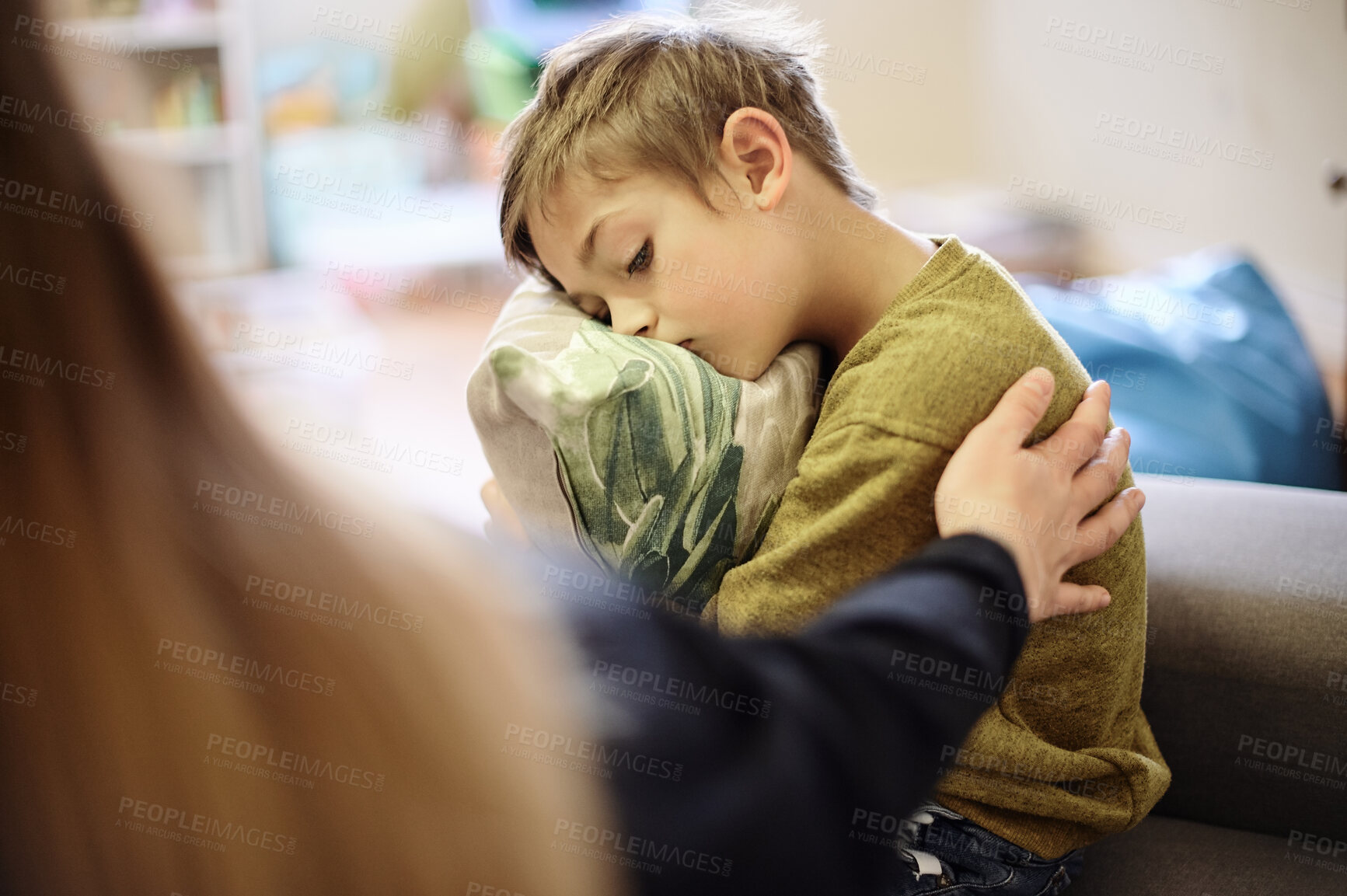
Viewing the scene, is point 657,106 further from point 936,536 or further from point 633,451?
point 936,536

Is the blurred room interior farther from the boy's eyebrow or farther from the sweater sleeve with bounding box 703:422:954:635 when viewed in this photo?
the sweater sleeve with bounding box 703:422:954:635

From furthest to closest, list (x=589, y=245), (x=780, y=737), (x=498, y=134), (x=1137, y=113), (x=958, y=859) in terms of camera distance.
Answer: (x=1137, y=113) → (x=498, y=134) → (x=589, y=245) → (x=958, y=859) → (x=780, y=737)

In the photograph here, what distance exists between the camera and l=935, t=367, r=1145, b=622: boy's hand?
0.77m

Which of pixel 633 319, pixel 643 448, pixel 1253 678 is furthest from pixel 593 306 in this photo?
pixel 1253 678

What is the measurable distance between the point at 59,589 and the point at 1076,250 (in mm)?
3887

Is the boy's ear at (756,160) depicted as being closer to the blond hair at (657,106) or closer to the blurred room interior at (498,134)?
the blond hair at (657,106)

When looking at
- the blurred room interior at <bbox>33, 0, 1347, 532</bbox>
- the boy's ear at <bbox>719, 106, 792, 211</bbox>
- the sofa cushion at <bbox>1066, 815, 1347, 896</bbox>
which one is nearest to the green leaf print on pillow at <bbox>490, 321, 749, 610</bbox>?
the boy's ear at <bbox>719, 106, 792, 211</bbox>

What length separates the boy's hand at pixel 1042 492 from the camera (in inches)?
30.5

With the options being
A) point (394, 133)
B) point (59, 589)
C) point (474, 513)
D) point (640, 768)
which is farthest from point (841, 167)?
point (394, 133)

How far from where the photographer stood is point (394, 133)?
3.95 metres

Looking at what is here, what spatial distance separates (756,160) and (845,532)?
463mm

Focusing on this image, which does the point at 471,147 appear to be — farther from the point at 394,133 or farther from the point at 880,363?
the point at 880,363

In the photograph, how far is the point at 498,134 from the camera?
3.13 meters

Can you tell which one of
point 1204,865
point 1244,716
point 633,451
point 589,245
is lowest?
point 1204,865
